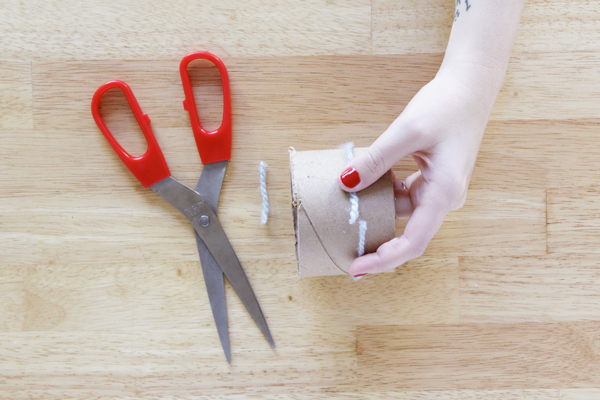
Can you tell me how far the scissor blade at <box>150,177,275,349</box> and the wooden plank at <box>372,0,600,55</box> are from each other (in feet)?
1.27

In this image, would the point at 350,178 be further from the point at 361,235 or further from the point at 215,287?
the point at 215,287

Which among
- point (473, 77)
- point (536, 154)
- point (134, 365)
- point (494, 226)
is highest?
point (473, 77)

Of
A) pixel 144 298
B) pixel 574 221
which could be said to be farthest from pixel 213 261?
pixel 574 221

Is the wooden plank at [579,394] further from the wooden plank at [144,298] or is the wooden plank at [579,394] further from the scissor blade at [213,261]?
the scissor blade at [213,261]

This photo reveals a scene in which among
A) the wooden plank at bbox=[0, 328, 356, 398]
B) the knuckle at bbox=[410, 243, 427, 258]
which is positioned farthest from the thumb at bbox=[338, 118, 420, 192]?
the wooden plank at bbox=[0, 328, 356, 398]

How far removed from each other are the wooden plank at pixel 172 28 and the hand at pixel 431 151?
0.20 metres

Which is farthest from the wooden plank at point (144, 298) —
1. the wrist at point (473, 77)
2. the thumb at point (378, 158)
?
the wrist at point (473, 77)

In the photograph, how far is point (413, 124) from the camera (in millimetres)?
546

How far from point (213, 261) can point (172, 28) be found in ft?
1.27

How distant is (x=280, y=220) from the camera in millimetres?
697

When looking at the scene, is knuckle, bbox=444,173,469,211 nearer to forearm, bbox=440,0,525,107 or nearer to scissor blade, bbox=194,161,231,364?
forearm, bbox=440,0,525,107

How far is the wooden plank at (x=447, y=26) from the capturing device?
68cm

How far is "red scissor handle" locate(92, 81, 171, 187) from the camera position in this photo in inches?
25.8

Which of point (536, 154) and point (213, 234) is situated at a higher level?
point (536, 154)
